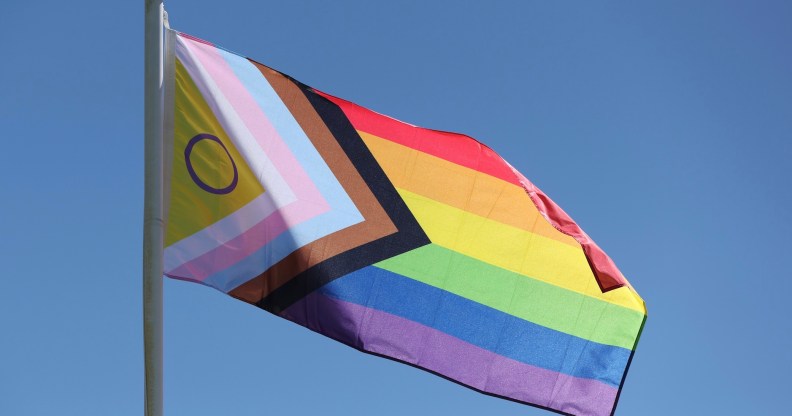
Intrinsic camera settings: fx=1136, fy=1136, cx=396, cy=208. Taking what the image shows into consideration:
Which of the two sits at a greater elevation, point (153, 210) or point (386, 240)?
point (386, 240)

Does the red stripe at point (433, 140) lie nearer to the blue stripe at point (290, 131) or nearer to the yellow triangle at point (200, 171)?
the blue stripe at point (290, 131)

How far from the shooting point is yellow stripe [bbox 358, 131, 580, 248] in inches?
448

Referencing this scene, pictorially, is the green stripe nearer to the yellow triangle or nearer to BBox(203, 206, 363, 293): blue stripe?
BBox(203, 206, 363, 293): blue stripe

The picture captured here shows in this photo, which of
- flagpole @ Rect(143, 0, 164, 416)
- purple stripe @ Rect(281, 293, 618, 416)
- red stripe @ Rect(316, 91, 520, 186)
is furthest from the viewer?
red stripe @ Rect(316, 91, 520, 186)

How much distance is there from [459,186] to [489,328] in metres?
1.47

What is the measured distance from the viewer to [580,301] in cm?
1170

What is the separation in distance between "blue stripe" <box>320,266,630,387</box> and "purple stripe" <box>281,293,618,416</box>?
0.08m

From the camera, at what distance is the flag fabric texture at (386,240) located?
Answer: 1025 centimetres

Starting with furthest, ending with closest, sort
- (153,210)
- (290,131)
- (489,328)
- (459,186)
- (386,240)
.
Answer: (459,186), (489,328), (386,240), (290,131), (153,210)

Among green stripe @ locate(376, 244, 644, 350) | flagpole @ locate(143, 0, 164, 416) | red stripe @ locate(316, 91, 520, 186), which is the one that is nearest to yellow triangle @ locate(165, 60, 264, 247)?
flagpole @ locate(143, 0, 164, 416)

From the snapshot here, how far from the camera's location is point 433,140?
11.6m

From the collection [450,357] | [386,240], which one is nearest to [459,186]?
[386,240]

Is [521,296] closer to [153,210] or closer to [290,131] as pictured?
[290,131]

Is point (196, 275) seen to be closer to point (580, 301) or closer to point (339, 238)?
point (339, 238)
